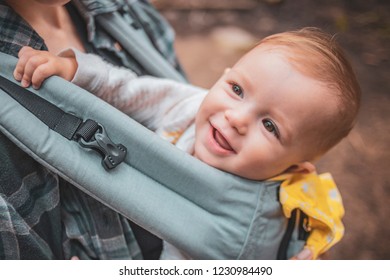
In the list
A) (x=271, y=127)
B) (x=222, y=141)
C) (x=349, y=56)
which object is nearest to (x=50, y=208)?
(x=222, y=141)

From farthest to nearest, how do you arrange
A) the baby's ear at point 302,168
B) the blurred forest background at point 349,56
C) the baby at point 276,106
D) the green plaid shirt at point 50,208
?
the blurred forest background at point 349,56
the baby's ear at point 302,168
the baby at point 276,106
the green plaid shirt at point 50,208

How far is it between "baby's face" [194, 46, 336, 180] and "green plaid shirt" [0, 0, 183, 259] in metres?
0.28

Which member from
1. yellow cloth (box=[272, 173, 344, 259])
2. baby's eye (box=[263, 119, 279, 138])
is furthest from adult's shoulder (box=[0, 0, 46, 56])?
yellow cloth (box=[272, 173, 344, 259])

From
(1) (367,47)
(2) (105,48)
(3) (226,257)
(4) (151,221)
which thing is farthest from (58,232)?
(1) (367,47)

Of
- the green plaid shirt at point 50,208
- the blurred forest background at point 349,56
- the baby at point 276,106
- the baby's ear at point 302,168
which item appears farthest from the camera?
the blurred forest background at point 349,56

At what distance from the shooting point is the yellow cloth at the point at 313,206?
107 centimetres

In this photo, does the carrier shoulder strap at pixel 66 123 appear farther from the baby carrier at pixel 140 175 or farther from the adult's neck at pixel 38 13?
the adult's neck at pixel 38 13

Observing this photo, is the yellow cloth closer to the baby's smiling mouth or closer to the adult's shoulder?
the baby's smiling mouth

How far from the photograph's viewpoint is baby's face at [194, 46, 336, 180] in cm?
99

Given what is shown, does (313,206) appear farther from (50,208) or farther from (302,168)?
(50,208)

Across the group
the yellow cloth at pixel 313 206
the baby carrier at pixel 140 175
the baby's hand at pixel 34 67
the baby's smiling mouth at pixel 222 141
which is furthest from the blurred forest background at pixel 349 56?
the baby's hand at pixel 34 67

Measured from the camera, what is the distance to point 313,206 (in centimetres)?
109

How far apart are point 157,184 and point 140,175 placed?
5cm

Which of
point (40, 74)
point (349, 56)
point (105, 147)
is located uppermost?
point (40, 74)
